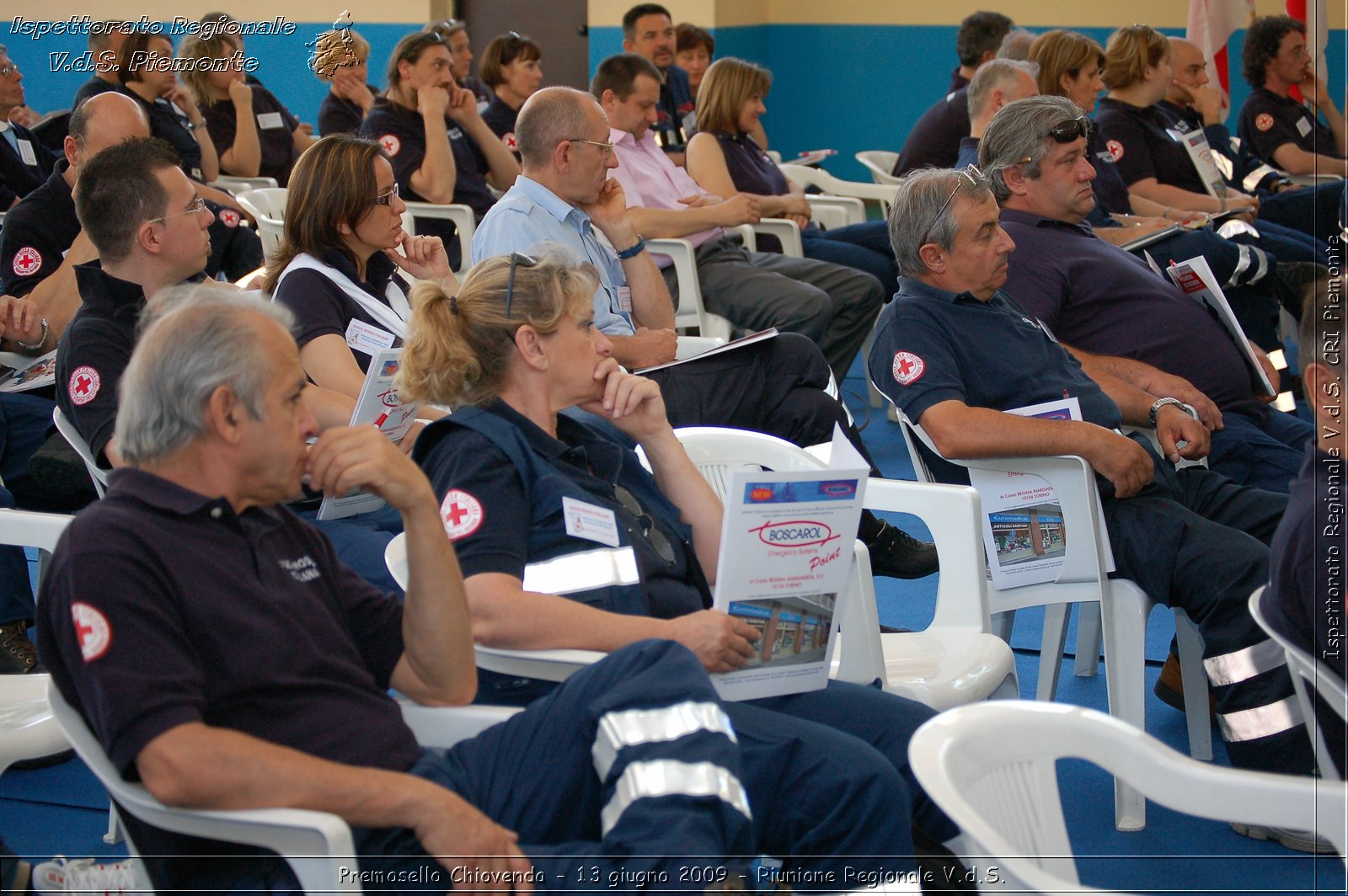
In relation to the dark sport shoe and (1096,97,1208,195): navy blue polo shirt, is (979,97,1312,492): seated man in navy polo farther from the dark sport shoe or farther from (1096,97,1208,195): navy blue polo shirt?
(1096,97,1208,195): navy blue polo shirt

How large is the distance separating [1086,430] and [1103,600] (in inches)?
13.5

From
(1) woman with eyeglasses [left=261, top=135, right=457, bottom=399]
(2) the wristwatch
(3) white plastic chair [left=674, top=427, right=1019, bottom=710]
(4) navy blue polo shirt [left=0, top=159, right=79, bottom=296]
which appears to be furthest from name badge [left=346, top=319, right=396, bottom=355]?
(2) the wristwatch

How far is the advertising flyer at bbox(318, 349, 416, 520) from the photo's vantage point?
243 cm

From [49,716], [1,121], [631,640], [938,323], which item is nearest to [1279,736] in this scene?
[938,323]

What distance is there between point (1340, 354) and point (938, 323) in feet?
4.01

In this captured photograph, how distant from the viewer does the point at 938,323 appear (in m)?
2.76

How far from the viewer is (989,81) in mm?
4602

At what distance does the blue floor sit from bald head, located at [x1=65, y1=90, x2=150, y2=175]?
6.03 ft

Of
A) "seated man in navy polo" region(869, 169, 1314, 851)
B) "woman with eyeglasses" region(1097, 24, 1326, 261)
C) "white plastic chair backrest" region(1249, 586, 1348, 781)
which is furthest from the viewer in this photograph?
"woman with eyeglasses" region(1097, 24, 1326, 261)

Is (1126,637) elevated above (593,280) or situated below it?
below

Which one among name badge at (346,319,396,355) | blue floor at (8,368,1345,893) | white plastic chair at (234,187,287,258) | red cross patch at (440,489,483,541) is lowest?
blue floor at (8,368,1345,893)

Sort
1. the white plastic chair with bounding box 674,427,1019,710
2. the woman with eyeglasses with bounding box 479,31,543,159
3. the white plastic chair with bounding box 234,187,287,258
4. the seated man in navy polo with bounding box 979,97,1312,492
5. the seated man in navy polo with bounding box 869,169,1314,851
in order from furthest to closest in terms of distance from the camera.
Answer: the woman with eyeglasses with bounding box 479,31,543,159 < the white plastic chair with bounding box 234,187,287,258 < the seated man in navy polo with bounding box 979,97,1312,492 < the seated man in navy polo with bounding box 869,169,1314,851 < the white plastic chair with bounding box 674,427,1019,710

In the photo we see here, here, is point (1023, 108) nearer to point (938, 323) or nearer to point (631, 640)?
point (938, 323)

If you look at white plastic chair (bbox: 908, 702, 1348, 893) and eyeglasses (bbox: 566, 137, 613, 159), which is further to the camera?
eyeglasses (bbox: 566, 137, 613, 159)
